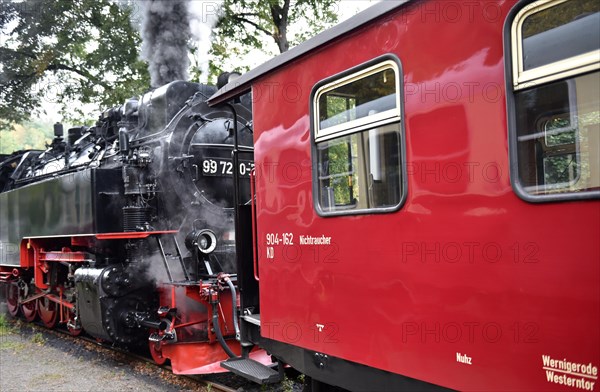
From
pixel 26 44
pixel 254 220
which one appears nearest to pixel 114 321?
pixel 254 220

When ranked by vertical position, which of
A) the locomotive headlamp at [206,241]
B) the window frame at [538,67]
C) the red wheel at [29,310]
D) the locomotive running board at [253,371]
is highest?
the window frame at [538,67]

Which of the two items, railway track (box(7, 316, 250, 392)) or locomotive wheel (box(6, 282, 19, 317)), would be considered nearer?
railway track (box(7, 316, 250, 392))

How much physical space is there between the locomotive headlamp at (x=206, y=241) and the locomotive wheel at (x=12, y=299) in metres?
6.16

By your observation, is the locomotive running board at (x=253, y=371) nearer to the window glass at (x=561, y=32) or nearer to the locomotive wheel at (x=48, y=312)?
the window glass at (x=561, y=32)

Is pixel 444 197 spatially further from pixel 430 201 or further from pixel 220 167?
pixel 220 167

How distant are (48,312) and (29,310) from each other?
125 centimetres

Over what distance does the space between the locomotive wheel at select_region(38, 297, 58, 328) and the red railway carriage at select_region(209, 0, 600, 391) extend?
6725 millimetres

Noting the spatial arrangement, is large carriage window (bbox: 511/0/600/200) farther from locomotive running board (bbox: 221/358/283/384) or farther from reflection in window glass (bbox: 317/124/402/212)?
locomotive running board (bbox: 221/358/283/384)

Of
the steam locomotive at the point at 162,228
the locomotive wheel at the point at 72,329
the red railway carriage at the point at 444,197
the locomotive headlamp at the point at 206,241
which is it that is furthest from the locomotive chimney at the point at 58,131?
the red railway carriage at the point at 444,197

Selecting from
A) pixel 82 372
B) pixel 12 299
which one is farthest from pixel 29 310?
pixel 82 372

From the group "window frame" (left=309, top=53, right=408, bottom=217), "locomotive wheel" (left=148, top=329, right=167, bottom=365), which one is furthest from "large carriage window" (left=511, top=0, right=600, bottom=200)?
"locomotive wheel" (left=148, top=329, right=167, bottom=365)

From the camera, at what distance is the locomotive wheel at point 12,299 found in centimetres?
1078

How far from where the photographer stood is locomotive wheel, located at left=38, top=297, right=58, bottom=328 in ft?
30.1

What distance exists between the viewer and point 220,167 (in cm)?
693
